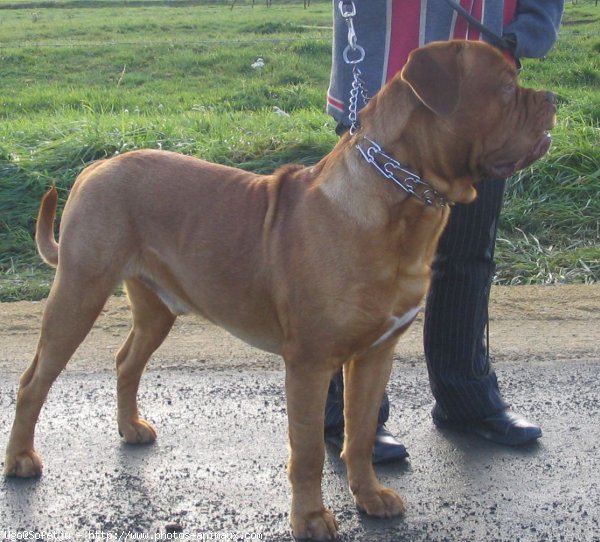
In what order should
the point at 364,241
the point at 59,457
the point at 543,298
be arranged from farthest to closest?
the point at 543,298 < the point at 59,457 < the point at 364,241

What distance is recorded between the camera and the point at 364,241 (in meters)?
3.23

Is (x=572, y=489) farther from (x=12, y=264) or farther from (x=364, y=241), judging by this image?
(x=12, y=264)

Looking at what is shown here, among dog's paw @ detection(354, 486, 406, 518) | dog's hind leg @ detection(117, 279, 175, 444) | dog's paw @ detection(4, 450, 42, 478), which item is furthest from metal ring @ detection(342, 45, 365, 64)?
dog's paw @ detection(4, 450, 42, 478)

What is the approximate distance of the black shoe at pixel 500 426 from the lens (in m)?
4.05

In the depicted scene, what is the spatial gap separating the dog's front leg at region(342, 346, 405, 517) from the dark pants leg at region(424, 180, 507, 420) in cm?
62

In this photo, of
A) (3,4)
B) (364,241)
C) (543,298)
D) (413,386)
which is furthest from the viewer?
(3,4)

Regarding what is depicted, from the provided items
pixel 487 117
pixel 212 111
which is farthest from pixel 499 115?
pixel 212 111

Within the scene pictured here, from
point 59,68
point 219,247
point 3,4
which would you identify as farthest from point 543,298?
point 3,4

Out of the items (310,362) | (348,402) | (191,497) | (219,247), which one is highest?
(219,247)

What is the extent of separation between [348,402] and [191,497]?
0.67 meters

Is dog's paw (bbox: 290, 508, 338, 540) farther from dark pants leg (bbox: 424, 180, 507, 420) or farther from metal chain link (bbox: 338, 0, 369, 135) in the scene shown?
metal chain link (bbox: 338, 0, 369, 135)

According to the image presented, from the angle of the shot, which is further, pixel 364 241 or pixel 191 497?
pixel 191 497

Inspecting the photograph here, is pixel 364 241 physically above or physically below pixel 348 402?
above

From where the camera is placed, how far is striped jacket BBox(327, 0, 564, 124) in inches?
146
